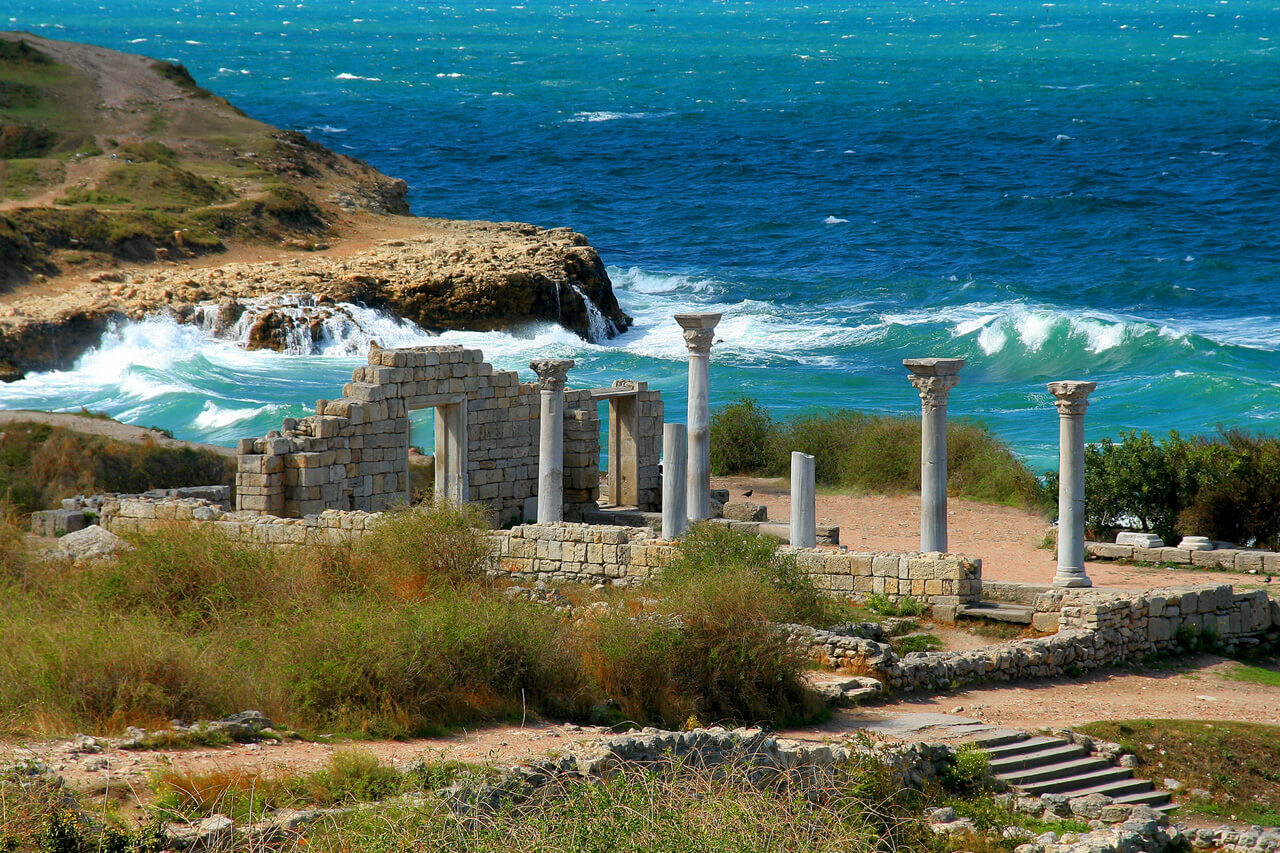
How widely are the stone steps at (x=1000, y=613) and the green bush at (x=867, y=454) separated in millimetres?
8414

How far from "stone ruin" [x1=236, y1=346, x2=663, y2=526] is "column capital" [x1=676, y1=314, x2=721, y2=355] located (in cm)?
363

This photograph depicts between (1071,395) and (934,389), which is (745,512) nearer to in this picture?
(934,389)

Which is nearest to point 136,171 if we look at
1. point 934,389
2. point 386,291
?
point 386,291

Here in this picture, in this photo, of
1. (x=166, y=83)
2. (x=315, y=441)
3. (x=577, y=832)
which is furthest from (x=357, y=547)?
(x=166, y=83)

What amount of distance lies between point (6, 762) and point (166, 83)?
200ft

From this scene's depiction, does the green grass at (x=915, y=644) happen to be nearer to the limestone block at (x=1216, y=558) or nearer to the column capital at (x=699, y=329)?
the column capital at (x=699, y=329)

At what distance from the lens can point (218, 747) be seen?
10820 mm

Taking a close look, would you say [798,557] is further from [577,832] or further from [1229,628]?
[577,832]

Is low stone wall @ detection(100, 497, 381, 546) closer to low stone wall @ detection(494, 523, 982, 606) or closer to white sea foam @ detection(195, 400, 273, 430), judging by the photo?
low stone wall @ detection(494, 523, 982, 606)

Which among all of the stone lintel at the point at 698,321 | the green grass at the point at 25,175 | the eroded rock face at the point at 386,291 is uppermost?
the green grass at the point at 25,175

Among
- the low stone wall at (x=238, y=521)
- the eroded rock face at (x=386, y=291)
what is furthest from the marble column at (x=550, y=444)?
the eroded rock face at (x=386, y=291)

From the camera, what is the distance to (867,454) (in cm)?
2889

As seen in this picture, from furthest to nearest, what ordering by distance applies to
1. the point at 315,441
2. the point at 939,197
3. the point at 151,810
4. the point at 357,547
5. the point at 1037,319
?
the point at 939,197 → the point at 1037,319 → the point at 315,441 → the point at 357,547 → the point at 151,810

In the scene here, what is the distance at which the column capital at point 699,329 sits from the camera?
19.4 metres
